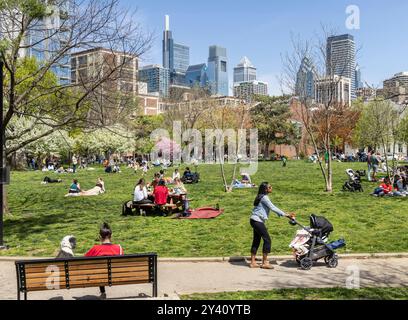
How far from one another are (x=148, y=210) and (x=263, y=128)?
53.0 metres

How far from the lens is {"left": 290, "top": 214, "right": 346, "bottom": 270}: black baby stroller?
29.8 feet

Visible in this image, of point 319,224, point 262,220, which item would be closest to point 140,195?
point 262,220

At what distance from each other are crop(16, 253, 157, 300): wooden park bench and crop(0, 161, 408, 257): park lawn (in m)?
3.22

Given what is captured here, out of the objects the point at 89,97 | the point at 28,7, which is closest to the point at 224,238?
the point at 89,97

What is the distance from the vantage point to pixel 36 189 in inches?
1027

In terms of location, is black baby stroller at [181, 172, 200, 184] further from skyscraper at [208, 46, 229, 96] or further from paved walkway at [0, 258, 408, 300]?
paved walkway at [0, 258, 408, 300]

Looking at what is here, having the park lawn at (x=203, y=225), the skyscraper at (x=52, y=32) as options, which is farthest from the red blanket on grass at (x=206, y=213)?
the skyscraper at (x=52, y=32)

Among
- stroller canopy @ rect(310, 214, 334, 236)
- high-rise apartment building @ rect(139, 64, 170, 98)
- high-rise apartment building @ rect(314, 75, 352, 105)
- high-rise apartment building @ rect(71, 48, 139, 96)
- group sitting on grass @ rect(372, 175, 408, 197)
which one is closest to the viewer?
stroller canopy @ rect(310, 214, 334, 236)

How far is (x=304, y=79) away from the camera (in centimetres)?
2188

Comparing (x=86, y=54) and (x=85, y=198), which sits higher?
(x=86, y=54)

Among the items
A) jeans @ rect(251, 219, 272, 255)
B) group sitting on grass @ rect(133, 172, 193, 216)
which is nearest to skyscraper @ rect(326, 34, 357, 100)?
group sitting on grass @ rect(133, 172, 193, 216)

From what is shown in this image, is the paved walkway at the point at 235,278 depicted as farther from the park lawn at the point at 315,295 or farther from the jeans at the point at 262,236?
the jeans at the point at 262,236

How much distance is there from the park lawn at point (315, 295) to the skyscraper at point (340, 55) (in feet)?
49.2
